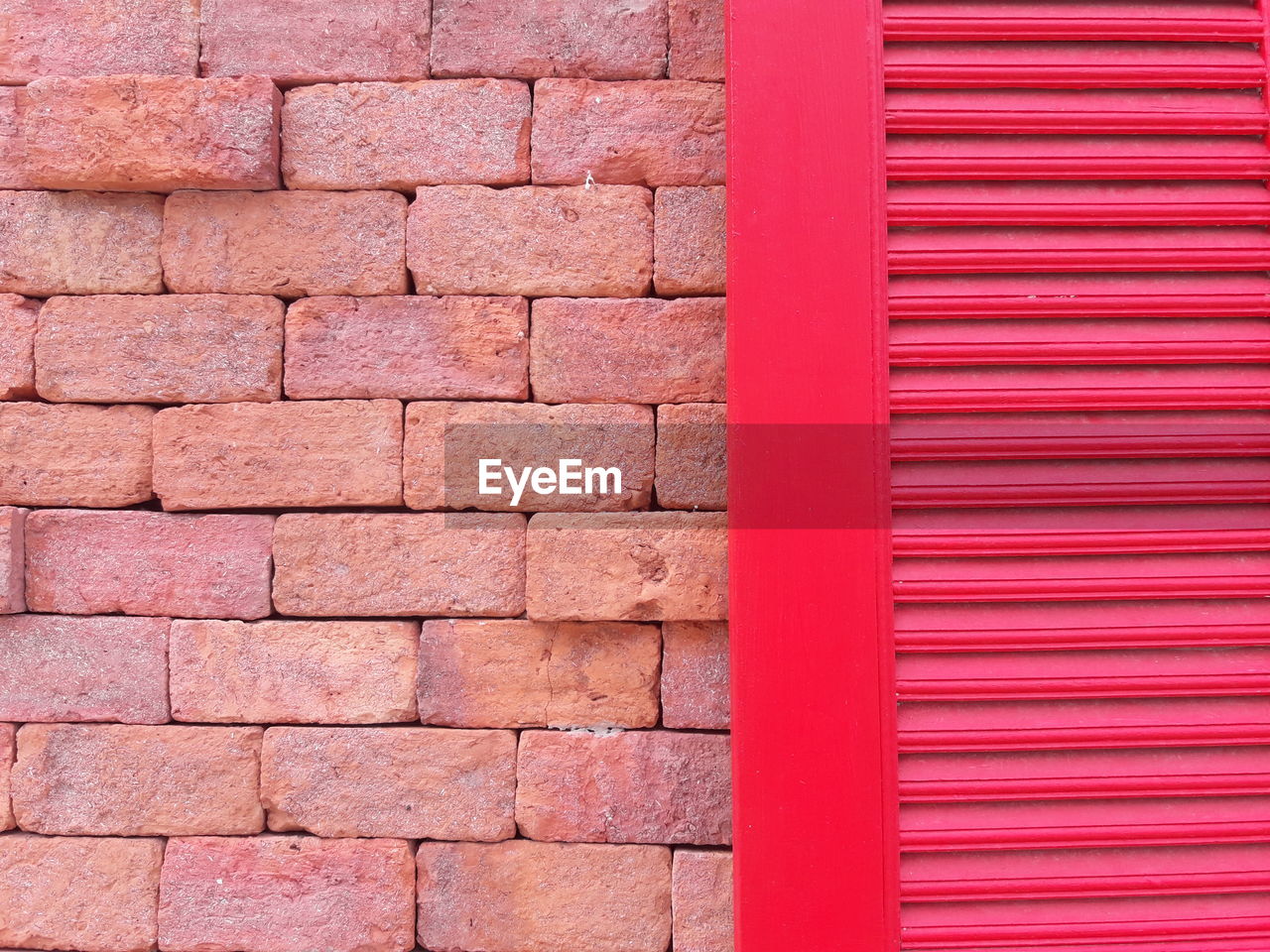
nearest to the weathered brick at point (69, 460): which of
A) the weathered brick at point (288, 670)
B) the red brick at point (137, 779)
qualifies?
the weathered brick at point (288, 670)

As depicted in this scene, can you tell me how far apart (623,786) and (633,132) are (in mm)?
1800

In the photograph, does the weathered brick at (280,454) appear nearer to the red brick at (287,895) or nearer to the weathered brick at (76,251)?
the weathered brick at (76,251)

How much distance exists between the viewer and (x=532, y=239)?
7.60 ft

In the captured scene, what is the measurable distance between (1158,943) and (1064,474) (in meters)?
1.02

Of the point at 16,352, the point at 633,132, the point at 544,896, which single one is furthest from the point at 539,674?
the point at 16,352

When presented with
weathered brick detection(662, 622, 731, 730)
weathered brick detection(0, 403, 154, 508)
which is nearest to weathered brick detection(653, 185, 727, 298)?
weathered brick detection(662, 622, 731, 730)

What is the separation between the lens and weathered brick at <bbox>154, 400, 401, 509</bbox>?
2.29 metres

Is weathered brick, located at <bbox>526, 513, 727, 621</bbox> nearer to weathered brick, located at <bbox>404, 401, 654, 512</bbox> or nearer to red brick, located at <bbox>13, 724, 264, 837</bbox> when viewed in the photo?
weathered brick, located at <bbox>404, 401, 654, 512</bbox>

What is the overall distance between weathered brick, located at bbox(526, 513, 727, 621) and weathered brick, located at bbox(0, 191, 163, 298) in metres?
1.36

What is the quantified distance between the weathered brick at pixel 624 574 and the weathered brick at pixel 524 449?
0.10 meters

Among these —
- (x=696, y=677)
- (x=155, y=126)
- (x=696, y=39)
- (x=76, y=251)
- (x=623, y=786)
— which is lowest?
(x=623, y=786)

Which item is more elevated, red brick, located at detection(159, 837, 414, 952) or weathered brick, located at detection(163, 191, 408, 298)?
weathered brick, located at detection(163, 191, 408, 298)

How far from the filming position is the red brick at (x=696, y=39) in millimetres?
2336

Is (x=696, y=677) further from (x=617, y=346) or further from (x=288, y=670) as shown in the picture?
(x=288, y=670)
